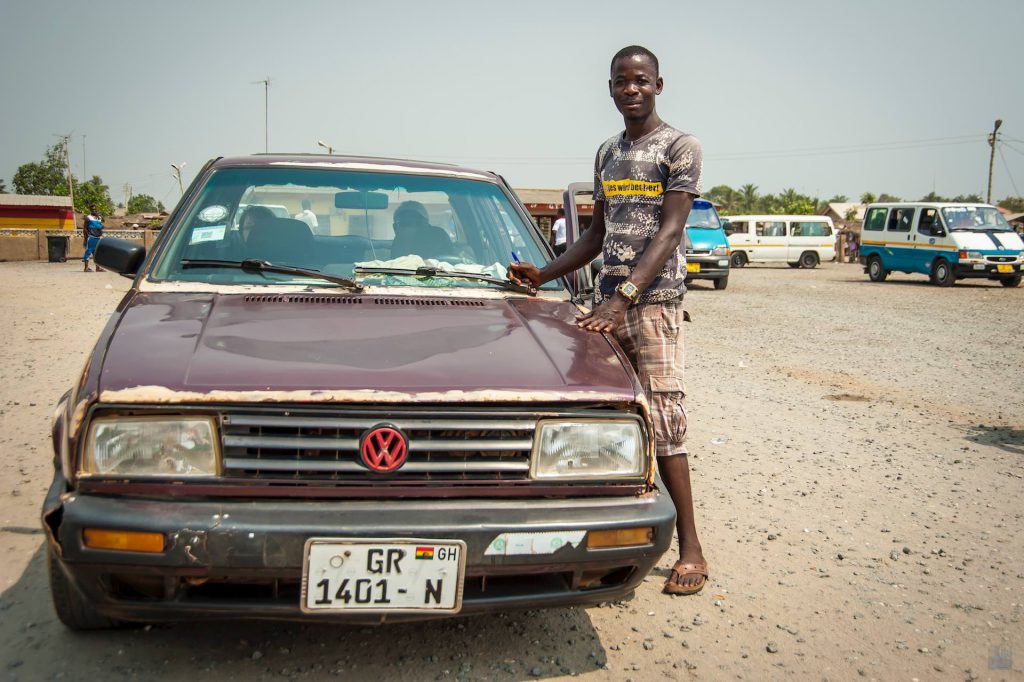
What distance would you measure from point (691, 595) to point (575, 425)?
48.6 inches

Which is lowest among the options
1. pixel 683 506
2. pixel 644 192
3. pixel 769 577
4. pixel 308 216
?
→ pixel 769 577

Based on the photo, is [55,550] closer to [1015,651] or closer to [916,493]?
[1015,651]

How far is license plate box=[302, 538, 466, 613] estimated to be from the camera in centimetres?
208

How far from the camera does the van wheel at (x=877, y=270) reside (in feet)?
77.7

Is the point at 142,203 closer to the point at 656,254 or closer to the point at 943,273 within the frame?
the point at 943,273

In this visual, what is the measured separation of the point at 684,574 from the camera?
10.4 ft

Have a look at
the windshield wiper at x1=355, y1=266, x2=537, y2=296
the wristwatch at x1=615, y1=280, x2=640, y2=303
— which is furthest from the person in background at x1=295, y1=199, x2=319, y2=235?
the wristwatch at x1=615, y1=280, x2=640, y2=303

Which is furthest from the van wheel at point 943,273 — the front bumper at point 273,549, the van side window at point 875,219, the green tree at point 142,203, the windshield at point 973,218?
the green tree at point 142,203

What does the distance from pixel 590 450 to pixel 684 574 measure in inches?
43.5

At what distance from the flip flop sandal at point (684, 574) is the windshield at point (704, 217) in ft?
55.0

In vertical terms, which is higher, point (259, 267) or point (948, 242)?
point (948, 242)

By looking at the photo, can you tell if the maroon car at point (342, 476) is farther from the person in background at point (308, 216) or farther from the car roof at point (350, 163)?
the car roof at point (350, 163)

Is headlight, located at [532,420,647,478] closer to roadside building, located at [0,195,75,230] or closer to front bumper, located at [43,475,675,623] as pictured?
front bumper, located at [43,475,675,623]

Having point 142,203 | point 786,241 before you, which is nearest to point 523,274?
point 786,241
